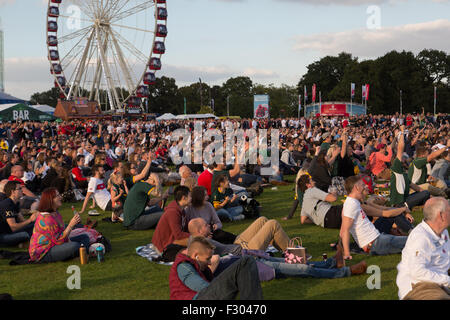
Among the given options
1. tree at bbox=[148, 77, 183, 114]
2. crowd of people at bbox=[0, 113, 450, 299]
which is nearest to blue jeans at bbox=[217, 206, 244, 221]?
crowd of people at bbox=[0, 113, 450, 299]

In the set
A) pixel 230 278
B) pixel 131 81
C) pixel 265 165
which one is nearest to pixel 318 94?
pixel 131 81

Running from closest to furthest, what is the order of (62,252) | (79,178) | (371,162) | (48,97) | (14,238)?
(62,252)
(14,238)
(79,178)
(371,162)
(48,97)

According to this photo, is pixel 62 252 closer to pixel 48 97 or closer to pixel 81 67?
pixel 81 67

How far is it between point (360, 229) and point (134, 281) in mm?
3083

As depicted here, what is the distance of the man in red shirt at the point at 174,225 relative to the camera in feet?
22.3

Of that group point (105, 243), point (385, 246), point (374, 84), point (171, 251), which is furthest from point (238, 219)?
point (374, 84)

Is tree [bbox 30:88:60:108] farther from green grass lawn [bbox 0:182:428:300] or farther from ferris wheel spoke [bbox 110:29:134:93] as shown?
green grass lawn [bbox 0:182:428:300]

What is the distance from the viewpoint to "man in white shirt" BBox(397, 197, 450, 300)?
4363 mm

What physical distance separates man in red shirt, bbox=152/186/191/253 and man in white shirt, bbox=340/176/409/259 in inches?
83.8

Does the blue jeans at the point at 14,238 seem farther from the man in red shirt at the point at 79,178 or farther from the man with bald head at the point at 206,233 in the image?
the man in red shirt at the point at 79,178

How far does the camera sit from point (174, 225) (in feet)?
22.3

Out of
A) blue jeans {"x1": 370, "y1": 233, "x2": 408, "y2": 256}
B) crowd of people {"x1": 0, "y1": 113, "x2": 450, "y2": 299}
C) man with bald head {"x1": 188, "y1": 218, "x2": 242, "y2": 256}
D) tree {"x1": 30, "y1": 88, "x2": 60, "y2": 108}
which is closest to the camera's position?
crowd of people {"x1": 0, "y1": 113, "x2": 450, "y2": 299}

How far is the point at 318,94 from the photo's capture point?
86.9 m

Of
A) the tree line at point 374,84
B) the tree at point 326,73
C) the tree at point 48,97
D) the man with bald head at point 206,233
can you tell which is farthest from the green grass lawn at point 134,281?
the tree at point 48,97
